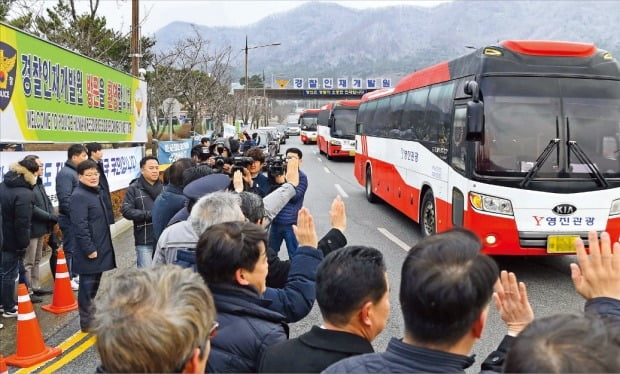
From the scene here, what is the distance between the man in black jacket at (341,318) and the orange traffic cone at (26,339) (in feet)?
10.9

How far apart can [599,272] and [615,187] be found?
4.90 meters

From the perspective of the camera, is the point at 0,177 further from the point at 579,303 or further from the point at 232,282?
the point at 579,303

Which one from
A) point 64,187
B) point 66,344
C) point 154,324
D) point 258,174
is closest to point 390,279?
point 258,174

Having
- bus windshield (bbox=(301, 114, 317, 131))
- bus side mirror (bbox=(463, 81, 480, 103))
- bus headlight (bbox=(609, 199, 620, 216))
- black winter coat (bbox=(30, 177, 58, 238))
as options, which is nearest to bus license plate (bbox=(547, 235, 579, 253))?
bus headlight (bbox=(609, 199, 620, 216))

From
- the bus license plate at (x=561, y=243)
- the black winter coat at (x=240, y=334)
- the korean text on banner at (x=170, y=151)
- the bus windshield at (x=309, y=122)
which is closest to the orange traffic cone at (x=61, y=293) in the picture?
the black winter coat at (x=240, y=334)

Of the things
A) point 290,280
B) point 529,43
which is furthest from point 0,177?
point 529,43

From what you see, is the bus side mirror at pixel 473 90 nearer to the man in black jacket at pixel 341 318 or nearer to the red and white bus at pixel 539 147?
the red and white bus at pixel 539 147

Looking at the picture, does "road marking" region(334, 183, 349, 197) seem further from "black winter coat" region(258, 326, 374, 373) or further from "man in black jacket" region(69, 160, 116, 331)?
"black winter coat" region(258, 326, 374, 373)

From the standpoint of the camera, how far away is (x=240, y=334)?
213cm

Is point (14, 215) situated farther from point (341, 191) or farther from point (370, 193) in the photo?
point (341, 191)

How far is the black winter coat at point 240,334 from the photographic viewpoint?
2.11 meters

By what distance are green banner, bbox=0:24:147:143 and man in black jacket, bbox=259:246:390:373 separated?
19.6ft

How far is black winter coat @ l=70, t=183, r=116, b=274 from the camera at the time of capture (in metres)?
4.86

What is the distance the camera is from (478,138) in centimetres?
629
